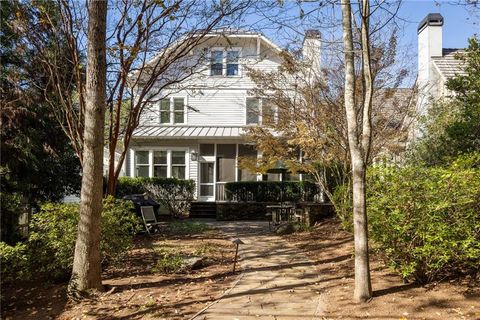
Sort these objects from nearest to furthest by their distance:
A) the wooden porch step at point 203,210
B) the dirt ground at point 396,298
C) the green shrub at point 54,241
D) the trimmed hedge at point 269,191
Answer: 1. the dirt ground at point 396,298
2. the green shrub at point 54,241
3. the trimmed hedge at point 269,191
4. the wooden porch step at point 203,210

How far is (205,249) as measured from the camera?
9375mm

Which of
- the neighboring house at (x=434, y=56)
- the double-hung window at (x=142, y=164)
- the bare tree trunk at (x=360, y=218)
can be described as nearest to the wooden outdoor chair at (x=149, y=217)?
the bare tree trunk at (x=360, y=218)

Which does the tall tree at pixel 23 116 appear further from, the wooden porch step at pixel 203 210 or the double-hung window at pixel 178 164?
the double-hung window at pixel 178 164

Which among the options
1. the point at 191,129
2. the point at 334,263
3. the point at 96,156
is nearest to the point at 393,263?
the point at 334,263

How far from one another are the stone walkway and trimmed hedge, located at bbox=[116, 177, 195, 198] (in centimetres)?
1002

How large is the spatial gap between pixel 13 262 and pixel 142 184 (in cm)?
1280

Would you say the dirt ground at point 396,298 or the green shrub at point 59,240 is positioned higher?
the green shrub at point 59,240

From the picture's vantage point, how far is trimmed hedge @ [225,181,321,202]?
18859 millimetres

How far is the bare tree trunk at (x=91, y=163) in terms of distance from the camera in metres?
6.07

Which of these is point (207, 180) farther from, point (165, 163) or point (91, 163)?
point (91, 163)

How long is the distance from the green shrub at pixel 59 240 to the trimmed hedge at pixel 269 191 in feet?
37.9

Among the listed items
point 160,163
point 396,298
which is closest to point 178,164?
point 160,163

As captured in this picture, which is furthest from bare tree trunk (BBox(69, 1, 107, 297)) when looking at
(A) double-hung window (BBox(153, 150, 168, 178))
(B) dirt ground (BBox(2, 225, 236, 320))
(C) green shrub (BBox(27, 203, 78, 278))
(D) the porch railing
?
(A) double-hung window (BBox(153, 150, 168, 178))

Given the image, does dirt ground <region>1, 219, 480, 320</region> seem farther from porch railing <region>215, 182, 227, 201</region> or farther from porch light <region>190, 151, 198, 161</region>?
porch light <region>190, 151, 198, 161</region>
